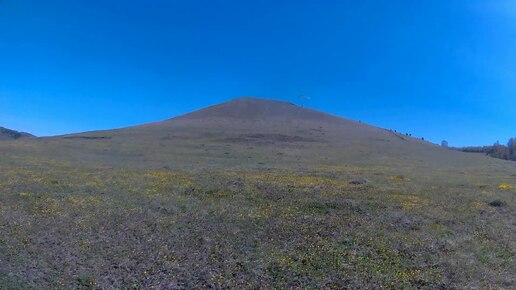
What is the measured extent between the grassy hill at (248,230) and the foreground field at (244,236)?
6 cm

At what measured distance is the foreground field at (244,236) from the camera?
14281 mm

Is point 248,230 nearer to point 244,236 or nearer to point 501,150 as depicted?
point 244,236

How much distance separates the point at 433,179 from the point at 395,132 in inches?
3126

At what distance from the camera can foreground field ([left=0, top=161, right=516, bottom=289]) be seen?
14281 millimetres

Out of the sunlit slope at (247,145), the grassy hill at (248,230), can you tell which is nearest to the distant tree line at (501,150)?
the sunlit slope at (247,145)

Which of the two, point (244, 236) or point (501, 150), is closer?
point (244, 236)

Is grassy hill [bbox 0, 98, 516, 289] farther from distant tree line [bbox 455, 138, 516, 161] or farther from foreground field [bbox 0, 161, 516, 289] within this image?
distant tree line [bbox 455, 138, 516, 161]

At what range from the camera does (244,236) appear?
1883cm

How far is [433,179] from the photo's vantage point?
42875mm

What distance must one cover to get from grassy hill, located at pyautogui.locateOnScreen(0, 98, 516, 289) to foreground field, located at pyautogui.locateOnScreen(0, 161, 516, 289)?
0.06 metres

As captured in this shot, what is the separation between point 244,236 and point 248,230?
0.94 meters

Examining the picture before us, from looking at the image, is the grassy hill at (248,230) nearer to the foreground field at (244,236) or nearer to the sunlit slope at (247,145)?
the foreground field at (244,236)

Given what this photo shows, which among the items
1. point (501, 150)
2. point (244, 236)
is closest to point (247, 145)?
point (244, 236)

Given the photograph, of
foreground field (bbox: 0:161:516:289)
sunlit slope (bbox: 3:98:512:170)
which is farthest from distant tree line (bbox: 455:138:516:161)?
foreground field (bbox: 0:161:516:289)
